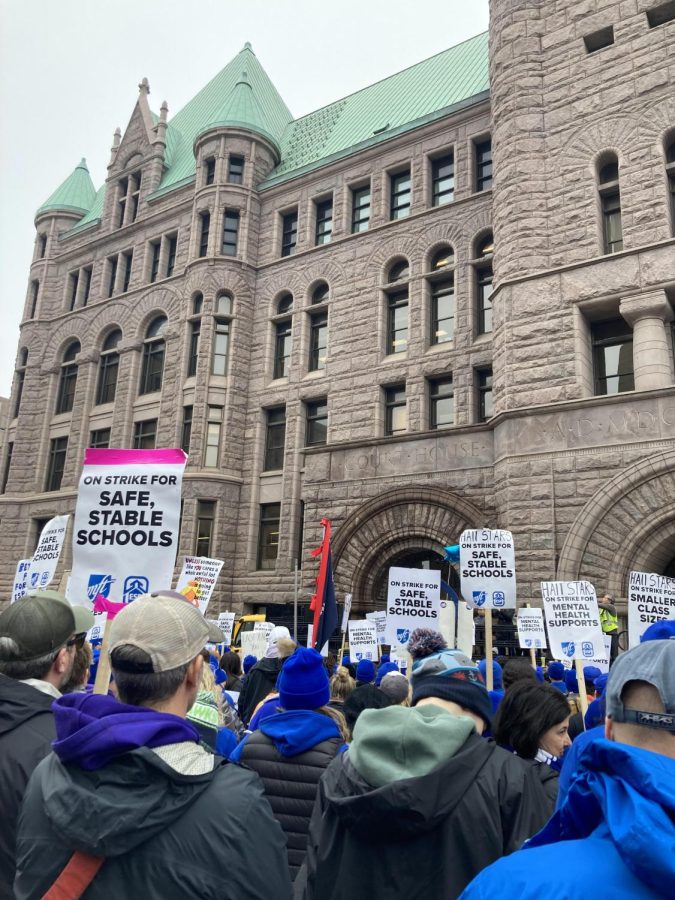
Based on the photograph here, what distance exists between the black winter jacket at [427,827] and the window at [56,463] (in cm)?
3072

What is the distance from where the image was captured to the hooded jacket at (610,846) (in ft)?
3.80

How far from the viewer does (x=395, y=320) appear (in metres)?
23.7

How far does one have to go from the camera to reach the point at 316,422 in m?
24.6

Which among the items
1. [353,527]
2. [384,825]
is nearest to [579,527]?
[353,527]

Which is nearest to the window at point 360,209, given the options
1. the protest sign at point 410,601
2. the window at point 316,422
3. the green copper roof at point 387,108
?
the green copper roof at point 387,108

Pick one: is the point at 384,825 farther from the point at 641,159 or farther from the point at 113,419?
the point at 113,419

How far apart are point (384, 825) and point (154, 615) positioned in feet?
3.33

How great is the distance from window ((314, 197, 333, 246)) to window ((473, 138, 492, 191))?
5998 millimetres

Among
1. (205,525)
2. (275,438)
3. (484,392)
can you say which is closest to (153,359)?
(275,438)

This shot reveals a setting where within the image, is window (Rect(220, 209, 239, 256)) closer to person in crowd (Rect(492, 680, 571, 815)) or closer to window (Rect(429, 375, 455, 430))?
window (Rect(429, 375, 455, 430))

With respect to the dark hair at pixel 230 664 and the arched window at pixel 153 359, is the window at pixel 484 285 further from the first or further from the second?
the dark hair at pixel 230 664

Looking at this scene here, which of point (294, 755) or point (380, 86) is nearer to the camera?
point (294, 755)

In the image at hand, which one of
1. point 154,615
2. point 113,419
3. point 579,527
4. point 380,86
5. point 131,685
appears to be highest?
point 380,86

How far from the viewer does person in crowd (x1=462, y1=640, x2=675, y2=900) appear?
117cm
